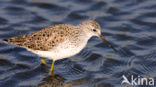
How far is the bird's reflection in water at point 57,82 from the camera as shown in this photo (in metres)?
12.1

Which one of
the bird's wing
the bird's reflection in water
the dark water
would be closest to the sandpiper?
the bird's wing

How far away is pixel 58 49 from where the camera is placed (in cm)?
1183

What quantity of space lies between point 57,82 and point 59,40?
143 centimetres

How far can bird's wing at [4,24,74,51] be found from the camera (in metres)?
11.9

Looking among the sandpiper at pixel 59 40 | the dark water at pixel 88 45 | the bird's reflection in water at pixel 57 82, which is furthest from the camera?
the dark water at pixel 88 45

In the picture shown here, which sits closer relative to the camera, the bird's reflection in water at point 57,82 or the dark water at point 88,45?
the bird's reflection in water at point 57,82

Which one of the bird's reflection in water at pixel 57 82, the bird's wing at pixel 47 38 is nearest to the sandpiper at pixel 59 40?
the bird's wing at pixel 47 38

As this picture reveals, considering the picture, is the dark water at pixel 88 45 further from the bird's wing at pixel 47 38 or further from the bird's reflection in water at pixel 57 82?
the bird's wing at pixel 47 38

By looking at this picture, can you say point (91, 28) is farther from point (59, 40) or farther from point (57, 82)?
point (57, 82)

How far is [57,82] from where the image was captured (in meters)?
12.3

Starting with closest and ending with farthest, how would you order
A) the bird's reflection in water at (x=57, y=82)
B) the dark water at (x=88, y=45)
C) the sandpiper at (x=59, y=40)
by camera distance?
1. the sandpiper at (x=59, y=40)
2. the bird's reflection in water at (x=57, y=82)
3. the dark water at (x=88, y=45)

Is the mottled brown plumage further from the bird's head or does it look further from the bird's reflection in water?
the bird's reflection in water

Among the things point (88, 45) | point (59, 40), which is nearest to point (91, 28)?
point (59, 40)

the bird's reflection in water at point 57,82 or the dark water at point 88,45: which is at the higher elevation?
the dark water at point 88,45
